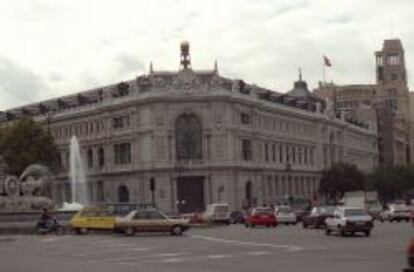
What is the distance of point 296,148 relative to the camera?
147 m

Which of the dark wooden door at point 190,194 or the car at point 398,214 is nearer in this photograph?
the car at point 398,214

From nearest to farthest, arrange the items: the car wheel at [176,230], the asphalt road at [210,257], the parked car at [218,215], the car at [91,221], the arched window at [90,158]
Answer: the asphalt road at [210,257], the car wheel at [176,230], the car at [91,221], the parked car at [218,215], the arched window at [90,158]

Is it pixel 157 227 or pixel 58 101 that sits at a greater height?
pixel 58 101

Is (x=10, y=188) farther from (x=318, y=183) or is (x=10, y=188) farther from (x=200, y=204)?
(x=318, y=183)

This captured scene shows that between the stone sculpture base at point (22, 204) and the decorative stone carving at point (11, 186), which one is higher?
the decorative stone carving at point (11, 186)

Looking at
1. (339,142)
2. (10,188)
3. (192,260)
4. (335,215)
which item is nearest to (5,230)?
(10,188)

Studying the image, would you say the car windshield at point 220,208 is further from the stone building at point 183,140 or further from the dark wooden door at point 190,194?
the dark wooden door at point 190,194

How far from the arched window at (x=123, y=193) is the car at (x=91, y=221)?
70566 millimetres

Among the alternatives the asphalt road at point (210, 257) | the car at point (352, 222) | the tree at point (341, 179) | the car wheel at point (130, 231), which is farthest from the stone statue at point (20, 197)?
the tree at point (341, 179)

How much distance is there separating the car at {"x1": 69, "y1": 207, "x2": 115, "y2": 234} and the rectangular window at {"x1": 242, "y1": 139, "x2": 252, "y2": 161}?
7240 centimetres

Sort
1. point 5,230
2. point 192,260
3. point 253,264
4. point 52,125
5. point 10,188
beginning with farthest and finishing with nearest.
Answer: point 52,125
point 10,188
point 5,230
point 192,260
point 253,264

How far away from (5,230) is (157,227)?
39.2 ft

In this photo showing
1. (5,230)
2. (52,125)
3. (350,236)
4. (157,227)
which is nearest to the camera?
(350,236)

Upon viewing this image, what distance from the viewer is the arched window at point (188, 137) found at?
123562 millimetres
